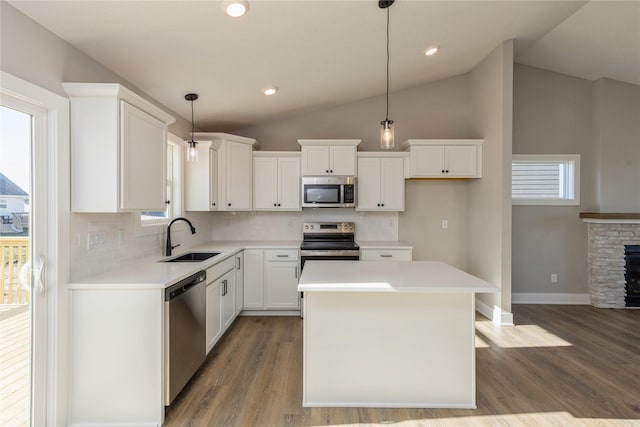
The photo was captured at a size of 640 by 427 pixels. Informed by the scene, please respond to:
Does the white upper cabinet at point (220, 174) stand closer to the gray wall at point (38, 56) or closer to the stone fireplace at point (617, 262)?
the gray wall at point (38, 56)

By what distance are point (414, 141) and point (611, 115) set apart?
275 cm

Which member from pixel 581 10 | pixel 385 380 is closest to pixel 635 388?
pixel 385 380

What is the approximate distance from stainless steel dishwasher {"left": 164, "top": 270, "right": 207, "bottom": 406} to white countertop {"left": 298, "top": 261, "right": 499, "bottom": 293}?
2.77 feet

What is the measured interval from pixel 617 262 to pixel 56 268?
19.7 feet

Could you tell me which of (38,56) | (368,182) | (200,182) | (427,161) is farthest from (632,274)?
(38,56)

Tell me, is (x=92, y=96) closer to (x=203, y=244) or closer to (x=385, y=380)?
(x=203, y=244)

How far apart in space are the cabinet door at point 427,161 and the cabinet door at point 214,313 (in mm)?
2785

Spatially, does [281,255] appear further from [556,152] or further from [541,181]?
[556,152]

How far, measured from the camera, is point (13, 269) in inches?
67.2

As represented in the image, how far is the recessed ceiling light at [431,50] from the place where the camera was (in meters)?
3.41

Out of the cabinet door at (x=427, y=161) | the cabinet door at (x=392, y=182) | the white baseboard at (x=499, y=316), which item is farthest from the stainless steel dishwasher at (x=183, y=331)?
the white baseboard at (x=499, y=316)

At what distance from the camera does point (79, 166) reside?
1.99m

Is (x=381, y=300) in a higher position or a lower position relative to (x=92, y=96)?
lower

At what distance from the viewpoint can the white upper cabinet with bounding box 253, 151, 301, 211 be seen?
13.8 ft
